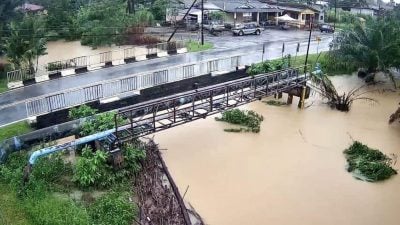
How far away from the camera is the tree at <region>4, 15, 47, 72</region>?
849 inches

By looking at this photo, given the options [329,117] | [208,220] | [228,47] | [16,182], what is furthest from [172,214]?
[228,47]

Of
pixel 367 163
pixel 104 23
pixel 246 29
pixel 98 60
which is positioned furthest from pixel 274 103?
pixel 246 29

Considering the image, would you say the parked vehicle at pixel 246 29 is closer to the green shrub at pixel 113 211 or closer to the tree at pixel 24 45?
the tree at pixel 24 45

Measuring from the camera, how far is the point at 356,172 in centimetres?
1455

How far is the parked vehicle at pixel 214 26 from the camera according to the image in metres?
38.4

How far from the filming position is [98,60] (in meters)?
28.0

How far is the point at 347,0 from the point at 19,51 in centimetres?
5155

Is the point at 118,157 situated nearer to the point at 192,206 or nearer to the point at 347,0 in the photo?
the point at 192,206

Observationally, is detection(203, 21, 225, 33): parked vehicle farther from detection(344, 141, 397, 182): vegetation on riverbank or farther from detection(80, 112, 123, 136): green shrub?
detection(80, 112, 123, 136): green shrub

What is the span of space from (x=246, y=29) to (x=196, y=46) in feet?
30.1

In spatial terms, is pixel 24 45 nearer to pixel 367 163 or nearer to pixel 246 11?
pixel 367 163

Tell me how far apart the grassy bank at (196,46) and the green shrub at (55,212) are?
20109mm

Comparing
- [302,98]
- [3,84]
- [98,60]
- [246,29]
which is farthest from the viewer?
[246,29]

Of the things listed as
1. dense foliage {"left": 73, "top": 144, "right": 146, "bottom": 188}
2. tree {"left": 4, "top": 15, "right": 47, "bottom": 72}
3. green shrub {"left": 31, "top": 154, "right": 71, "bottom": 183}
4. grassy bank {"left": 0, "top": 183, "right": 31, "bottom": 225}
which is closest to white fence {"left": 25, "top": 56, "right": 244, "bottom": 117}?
green shrub {"left": 31, "top": 154, "right": 71, "bottom": 183}
